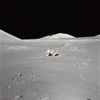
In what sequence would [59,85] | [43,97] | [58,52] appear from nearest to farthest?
1. [43,97]
2. [59,85]
3. [58,52]

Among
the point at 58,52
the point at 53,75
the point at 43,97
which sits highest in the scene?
the point at 58,52

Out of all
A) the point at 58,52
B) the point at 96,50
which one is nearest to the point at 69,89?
the point at 58,52

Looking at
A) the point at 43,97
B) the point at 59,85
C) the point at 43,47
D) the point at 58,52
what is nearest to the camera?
the point at 43,97

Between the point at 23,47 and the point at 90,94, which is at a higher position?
the point at 23,47

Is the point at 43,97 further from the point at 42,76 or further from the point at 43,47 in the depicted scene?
the point at 43,47
